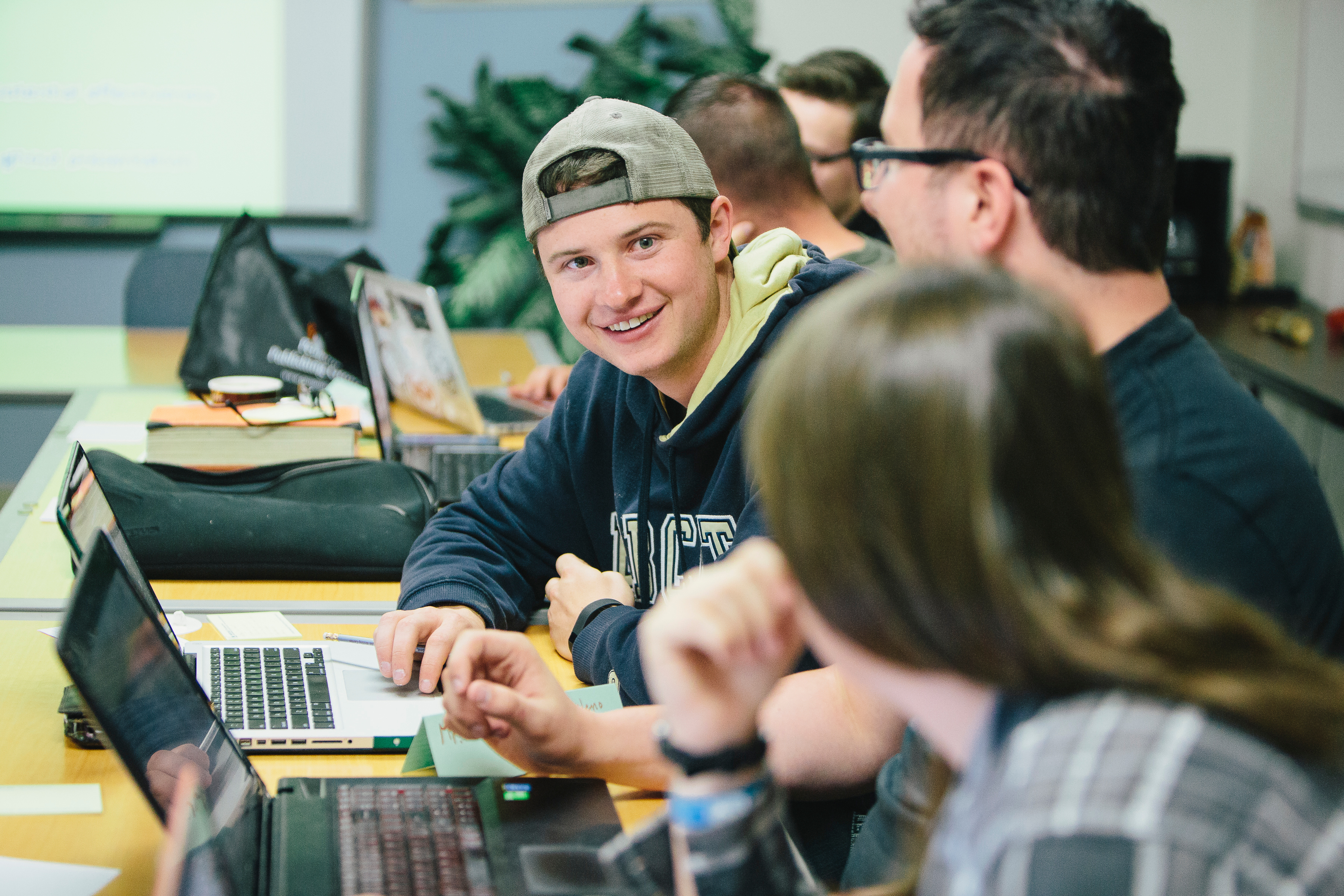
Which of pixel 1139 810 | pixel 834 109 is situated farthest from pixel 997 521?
pixel 834 109

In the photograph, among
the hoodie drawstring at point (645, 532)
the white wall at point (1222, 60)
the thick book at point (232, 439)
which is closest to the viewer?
the hoodie drawstring at point (645, 532)

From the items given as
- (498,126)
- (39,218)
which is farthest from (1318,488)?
(39,218)

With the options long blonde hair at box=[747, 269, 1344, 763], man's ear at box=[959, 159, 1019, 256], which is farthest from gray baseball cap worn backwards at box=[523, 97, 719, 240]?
long blonde hair at box=[747, 269, 1344, 763]

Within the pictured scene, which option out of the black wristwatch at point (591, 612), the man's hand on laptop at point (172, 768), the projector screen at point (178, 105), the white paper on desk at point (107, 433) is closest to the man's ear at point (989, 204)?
the black wristwatch at point (591, 612)

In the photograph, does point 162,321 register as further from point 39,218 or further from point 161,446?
point 161,446

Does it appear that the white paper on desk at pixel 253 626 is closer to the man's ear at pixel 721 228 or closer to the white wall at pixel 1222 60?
the man's ear at pixel 721 228

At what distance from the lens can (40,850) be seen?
1.02m

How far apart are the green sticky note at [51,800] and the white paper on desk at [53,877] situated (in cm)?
8

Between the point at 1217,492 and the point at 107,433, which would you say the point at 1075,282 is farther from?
the point at 107,433

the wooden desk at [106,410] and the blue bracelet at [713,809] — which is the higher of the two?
the blue bracelet at [713,809]

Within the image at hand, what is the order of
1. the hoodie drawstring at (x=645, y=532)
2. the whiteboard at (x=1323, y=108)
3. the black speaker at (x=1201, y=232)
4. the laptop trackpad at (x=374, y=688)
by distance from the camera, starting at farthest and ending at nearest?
the black speaker at (x=1201, y=232) < the whiteboard at (x=1323, y=108) < the hoodie drawstring at (x=645, y=532) < the laptop trackpad at (x=374, y=688)

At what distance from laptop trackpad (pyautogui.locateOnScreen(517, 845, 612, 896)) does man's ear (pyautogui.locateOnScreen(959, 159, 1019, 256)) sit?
60 cm

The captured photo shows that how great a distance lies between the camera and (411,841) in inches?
38.8

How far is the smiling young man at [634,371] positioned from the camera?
4.71ft
